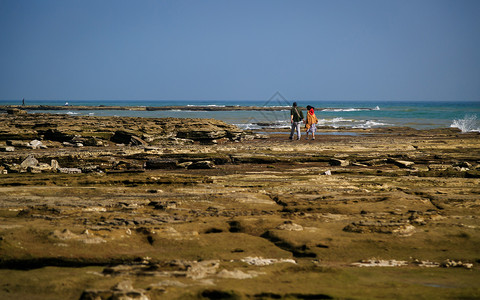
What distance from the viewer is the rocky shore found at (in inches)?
176

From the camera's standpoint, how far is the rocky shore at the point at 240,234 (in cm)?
446

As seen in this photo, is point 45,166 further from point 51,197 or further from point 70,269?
point 70,269

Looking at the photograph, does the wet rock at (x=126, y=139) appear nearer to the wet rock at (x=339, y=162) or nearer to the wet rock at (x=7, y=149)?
the wet rock at (x=7, y=149)

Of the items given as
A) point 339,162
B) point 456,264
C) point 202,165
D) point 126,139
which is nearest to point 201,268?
point 456,264

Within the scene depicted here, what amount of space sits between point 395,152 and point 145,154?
9.46m

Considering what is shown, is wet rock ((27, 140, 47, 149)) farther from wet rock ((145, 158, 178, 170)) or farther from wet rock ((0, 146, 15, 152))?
wet rock ((145, 158, 178, 170))

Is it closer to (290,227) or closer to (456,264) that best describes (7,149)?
(290,227)

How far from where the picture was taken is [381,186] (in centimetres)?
1019

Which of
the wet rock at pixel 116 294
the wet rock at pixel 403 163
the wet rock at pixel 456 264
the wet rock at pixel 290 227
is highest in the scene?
the wet rock at pixel 116 294

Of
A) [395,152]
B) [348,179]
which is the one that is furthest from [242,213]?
[395,152]

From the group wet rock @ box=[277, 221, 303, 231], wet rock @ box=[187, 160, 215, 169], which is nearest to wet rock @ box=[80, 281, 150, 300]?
wet rock @ box=[277, 221, 303, 231]

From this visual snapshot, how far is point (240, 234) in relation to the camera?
6227 millimetres

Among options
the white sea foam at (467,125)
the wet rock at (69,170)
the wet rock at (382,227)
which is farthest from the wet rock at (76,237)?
the white sea foam at (467,125)

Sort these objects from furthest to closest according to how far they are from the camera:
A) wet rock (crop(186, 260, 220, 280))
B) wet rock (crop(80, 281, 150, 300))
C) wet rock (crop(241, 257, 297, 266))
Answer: wet rock (crop(241, 257, 297, 266)), wet rock (crop(186, 260, 220, 280)), wet rock (crop(80, 281, 150, 300))
